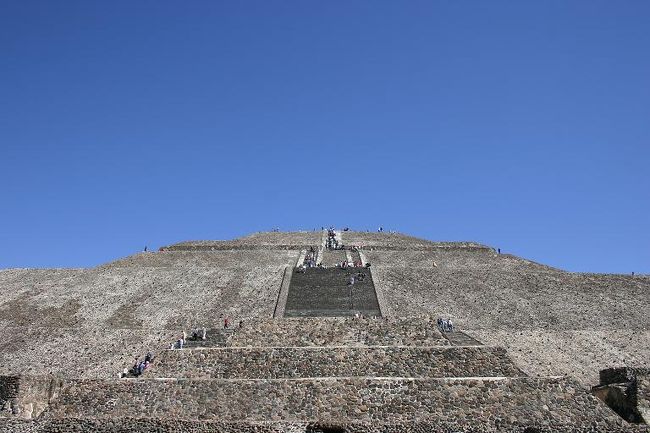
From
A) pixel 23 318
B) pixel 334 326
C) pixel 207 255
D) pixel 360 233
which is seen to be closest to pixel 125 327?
pixel 23 318

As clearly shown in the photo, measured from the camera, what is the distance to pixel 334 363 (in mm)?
16625

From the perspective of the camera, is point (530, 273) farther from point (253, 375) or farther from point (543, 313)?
point (253, 375)

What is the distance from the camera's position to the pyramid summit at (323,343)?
13906mm

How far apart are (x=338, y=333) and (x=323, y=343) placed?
30.6 inches

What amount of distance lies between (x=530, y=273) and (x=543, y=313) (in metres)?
6.32

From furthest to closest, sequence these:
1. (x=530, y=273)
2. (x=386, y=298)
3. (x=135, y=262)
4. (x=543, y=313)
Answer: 1. (x=135, y=262)
2. (x=530, y=273)
3. (x=386, y=298)
4. (x=543, y=313)

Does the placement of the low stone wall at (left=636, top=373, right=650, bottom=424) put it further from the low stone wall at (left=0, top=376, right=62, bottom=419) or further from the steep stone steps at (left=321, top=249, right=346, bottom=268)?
the steep stone steps at (left=321, top=249, right=346, bottom=268)

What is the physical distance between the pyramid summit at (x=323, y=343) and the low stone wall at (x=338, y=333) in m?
0.07

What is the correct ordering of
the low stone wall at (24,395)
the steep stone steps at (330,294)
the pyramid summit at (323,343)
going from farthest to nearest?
the steep stone steps at (330,294) → the pyramid summit at (323,343) → the low stone wall at (24,395)

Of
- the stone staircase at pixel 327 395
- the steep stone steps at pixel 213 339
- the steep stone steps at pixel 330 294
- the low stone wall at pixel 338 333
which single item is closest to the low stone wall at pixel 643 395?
the stone staircase at pixel 327 395

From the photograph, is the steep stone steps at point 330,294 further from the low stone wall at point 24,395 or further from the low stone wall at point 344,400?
the low stone wall at point 24,395

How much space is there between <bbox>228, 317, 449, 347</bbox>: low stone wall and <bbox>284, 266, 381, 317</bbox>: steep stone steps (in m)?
3.22

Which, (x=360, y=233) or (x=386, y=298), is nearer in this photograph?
(x=386, y=298)

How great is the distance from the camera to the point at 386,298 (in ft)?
86.0
